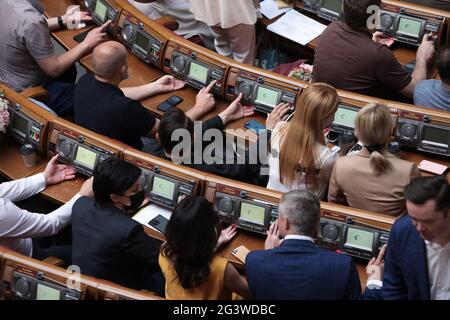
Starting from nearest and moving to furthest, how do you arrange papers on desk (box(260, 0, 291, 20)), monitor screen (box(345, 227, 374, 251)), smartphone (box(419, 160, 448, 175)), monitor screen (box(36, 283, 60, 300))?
monitor screen (box(36, 283, 60, 300)) → monitor screen (box(345, 227, 374, 251)) → smartphone (box(419, 160, 448, 175)) → papers on desk (box(260, 0, 291, 20))

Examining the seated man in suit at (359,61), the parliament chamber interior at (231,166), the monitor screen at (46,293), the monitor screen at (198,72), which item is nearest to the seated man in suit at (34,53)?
the parliament chamber interior at (231,166)

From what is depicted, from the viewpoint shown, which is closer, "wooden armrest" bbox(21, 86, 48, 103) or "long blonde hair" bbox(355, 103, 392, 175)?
"long blonde hair" bbox(355, 103, 392, 175)

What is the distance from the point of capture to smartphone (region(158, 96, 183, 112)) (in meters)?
5.23

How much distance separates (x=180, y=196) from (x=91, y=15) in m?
2.17

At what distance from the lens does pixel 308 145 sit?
425 cm

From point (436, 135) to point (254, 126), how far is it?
41.3 inches

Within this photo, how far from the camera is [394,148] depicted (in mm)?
4688

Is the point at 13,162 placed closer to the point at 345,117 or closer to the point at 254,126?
the point at 254,126

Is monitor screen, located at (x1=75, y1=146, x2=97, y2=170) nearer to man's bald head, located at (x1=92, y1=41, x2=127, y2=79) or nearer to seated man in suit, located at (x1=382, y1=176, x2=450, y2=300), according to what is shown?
man's bald head, located at (x1=92, y1=41, x2=127, y2=79)

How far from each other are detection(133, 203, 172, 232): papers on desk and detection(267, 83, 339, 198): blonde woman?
636mm

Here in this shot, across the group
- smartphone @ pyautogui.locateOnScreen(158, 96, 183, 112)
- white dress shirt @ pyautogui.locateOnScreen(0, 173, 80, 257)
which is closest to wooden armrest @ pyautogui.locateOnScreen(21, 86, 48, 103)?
smartphone @ pyautogui.locateOnScreen(158, 96, 183, 112)

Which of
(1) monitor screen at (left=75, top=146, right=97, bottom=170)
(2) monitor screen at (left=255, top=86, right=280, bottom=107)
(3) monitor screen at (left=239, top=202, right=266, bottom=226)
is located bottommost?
(1) monitor screen at (left=75, top=146, right=97, bottom=170)
